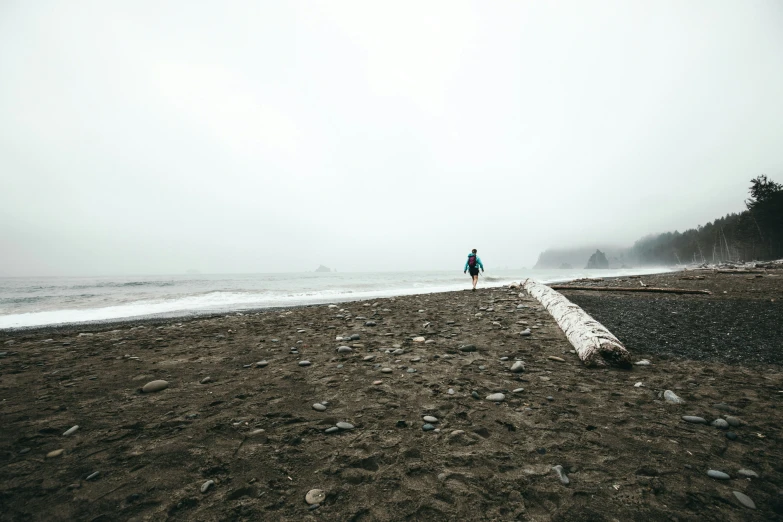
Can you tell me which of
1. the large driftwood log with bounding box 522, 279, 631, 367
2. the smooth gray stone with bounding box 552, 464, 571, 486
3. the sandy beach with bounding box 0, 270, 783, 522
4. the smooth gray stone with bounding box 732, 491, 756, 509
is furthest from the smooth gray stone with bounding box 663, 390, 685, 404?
the smooth gray stone with bounding box 552, 464, 571, 486

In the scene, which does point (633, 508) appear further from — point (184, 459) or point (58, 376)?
A: point (58, 376)

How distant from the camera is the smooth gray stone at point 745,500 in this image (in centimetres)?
196

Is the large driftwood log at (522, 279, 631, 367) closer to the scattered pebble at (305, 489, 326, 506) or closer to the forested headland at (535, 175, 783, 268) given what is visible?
the scattered pebble at (305, 489, 326, 506)

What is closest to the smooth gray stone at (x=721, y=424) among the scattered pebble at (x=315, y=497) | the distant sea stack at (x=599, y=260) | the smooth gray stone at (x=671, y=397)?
the smooth gray stone at (x=671, y=397)

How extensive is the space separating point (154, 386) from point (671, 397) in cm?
670

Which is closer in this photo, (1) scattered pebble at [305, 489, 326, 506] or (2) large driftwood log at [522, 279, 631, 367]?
(1) scattered pebble at [305, 489, 326, 506]

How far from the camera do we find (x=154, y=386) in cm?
412

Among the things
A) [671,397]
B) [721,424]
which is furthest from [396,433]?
[671,397]

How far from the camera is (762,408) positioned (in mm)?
3260

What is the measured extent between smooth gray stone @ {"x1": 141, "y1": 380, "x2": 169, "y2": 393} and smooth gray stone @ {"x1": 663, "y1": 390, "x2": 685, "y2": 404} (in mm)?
6582

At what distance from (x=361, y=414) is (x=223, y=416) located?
158cm

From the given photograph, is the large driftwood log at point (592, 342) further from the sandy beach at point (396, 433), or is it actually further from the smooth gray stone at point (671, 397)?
the smooth gray stone at point (671, 397)

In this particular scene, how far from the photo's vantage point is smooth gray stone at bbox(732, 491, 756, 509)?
1961 mm

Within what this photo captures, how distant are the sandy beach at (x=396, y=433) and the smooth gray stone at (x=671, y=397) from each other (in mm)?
82
